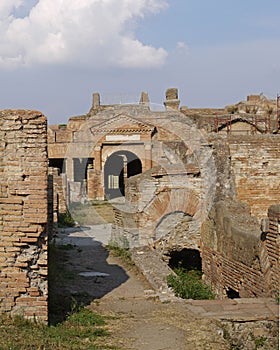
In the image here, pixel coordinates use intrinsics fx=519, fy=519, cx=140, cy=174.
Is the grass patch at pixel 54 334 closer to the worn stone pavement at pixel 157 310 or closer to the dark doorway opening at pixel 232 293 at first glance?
the worn stone pavement at pixel 157 310

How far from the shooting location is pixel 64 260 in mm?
11055

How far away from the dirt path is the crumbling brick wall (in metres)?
1.10

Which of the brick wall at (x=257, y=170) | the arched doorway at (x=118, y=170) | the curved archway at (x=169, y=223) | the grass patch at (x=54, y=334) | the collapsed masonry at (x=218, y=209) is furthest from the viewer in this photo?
the arched doorway at (x=118, y=170)

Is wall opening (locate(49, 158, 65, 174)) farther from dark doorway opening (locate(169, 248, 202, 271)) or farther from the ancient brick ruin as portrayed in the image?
dark doorway opening (locate(169, 248, 202, 271))

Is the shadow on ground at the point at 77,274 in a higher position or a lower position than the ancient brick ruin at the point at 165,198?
lower

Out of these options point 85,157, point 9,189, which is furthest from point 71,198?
point 9,189

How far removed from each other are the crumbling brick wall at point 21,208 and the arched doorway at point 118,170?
943 inches

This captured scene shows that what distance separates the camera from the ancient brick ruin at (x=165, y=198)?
5898 mm

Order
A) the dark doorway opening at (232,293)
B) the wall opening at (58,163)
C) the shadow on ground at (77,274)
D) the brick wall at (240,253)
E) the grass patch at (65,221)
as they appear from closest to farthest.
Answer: the shadow on ground at (77,274), the brick wall at (240,253), the dark doorway opening at (232,293), the grass patch at (65,221), the wall opening at (58,163)

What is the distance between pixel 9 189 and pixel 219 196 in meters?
6.54

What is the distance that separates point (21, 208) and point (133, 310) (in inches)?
87.8

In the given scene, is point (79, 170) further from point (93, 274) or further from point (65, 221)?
point (93, 274)

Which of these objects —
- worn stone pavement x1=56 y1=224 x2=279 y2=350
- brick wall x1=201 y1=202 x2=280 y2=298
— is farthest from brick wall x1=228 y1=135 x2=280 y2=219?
worn stone pavement x1=56 y1=224 x2=279 y2=350

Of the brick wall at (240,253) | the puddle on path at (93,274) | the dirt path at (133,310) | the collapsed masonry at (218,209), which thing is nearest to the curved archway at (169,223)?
the collapsed masonry at (218,209)
